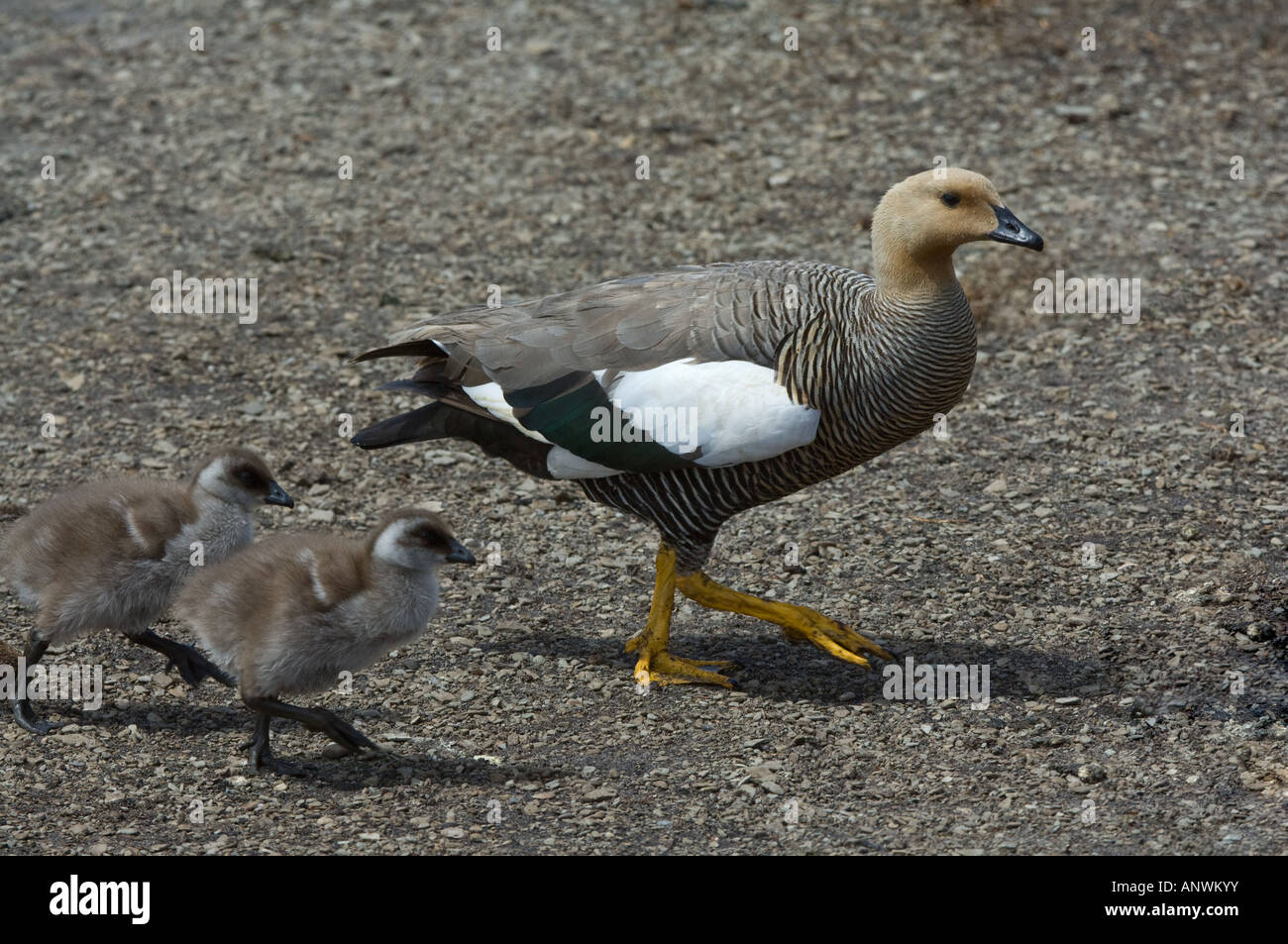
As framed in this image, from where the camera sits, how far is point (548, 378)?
243 inches

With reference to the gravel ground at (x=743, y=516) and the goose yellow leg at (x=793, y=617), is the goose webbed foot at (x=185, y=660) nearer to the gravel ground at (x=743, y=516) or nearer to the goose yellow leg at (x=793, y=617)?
the gravel ground at (x=743, y=516)

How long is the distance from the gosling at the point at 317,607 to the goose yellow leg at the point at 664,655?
1.16 metres

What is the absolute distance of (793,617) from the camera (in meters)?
6.41

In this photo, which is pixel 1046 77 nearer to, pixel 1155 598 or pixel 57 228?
pixel 1155 598

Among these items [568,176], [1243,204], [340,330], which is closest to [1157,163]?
[1243,204]

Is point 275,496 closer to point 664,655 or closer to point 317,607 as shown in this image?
point 317,607

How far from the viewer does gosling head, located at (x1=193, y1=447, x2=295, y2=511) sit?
5730mm

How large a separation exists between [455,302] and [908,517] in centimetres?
346

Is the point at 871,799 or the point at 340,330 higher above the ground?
the point at 340,330

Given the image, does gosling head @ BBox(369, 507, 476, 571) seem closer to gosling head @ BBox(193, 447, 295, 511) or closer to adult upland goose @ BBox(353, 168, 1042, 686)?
gosling head @ BBox(193, 447, 295, 511)

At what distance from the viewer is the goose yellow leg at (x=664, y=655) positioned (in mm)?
6262

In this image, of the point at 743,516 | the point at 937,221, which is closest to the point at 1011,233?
the point at 937,221

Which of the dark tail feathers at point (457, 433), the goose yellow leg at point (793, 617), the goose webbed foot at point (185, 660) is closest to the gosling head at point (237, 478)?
the dark tail feathers at point (457, 433)

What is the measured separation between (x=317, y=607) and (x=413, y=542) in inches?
16.2
